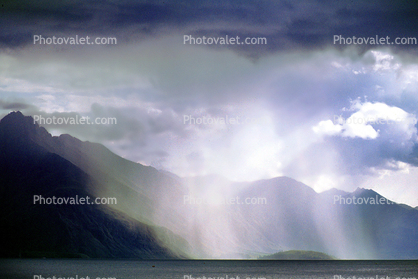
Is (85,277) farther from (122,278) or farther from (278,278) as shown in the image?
(278,278)

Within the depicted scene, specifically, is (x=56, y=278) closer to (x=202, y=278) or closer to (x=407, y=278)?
(x=202, y=278)

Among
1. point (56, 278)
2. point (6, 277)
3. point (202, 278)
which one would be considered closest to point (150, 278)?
point (202, 278)

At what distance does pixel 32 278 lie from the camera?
151 m

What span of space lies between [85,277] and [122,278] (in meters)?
13.4

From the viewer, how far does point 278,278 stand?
180 metres

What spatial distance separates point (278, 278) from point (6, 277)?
103 metres

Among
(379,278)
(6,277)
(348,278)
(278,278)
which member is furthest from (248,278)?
(6,277)

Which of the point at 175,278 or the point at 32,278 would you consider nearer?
the point at 32,278

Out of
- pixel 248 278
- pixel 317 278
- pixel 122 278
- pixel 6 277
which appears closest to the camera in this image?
pixel 6 277

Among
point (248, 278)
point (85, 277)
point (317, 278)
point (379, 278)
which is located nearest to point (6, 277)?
point (85, 277)

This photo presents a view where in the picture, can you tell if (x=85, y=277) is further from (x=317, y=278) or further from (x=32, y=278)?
(x=317, y=278)

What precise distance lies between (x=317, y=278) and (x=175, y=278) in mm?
62114

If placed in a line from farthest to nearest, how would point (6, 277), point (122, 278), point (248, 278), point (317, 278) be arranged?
point (317, 278) < point (248, 278) < point (122, 278) < point (6, 277)

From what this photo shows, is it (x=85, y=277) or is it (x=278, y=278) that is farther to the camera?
(x=278, y=278)
